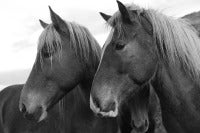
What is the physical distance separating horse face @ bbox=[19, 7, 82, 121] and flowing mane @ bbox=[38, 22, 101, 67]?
2 cm

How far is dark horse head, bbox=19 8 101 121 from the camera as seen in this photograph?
5.77 meters

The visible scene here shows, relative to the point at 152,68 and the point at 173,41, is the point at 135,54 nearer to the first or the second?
the point at 152,68

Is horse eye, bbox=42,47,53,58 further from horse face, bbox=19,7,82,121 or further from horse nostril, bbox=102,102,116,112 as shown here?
horse nostril, bbox=102,102,116,112

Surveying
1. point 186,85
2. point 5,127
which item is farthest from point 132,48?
point 5,127

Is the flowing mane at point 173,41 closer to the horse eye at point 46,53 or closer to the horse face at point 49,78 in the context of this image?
the horse face at point 49,78

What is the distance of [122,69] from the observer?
4609mm

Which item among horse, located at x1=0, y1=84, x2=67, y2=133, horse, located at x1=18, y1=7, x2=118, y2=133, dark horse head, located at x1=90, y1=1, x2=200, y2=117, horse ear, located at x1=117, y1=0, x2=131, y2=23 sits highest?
horse ear, located at x1=117, y1=0, x2=131, y2=23

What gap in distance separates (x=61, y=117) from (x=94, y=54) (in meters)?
1.17

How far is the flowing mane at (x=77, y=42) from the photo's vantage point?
5992 millimetres

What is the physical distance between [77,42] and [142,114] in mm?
1504

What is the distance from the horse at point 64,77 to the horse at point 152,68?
1.29 meters

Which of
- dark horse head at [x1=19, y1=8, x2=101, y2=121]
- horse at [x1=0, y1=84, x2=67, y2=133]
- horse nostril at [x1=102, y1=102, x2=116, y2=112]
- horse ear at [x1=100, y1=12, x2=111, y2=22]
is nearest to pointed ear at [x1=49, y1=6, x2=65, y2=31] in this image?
dark horse head at [x1=19, y1=8, x2=101, y2=121]

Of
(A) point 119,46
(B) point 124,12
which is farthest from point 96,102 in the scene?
(B) point 124,12

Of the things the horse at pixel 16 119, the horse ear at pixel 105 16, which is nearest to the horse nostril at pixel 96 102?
the horse ear at pixel 105 16
